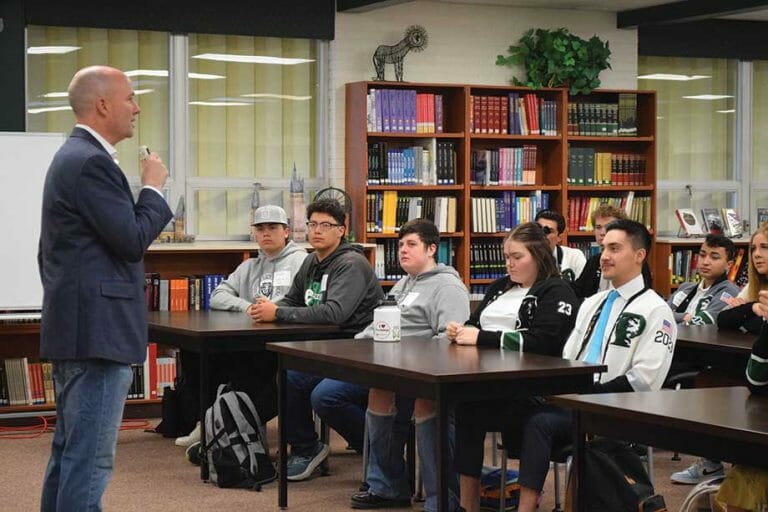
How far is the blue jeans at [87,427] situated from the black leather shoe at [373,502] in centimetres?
198

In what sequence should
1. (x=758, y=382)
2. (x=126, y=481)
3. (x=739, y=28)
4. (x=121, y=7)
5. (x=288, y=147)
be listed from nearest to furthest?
(x=758, y=382), (x=126, y=481), (x=121, y=7), (x=288, y=147), (x=739, y=28)

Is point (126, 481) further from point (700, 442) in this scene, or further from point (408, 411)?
point (700, 442)

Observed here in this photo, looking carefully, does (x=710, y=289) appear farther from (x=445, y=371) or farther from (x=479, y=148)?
(x=445, y=371)

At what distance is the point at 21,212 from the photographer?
7.42m

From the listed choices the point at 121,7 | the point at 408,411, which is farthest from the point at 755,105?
the point at 408,411

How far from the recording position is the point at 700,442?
3219mm

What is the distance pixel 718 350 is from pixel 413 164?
381cm

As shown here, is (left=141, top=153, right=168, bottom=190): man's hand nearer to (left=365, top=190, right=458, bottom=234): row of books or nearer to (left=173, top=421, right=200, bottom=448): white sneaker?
(left=173, top=421, right=200, bottom=448): white sneaker

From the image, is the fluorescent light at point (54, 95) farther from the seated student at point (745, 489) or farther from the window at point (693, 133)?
the seated student at point (745, 489)

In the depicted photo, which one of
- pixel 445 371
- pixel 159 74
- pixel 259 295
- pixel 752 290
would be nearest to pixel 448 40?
pixel 159 74

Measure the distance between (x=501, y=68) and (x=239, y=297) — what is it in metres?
3.28

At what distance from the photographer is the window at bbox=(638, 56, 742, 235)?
10273mm

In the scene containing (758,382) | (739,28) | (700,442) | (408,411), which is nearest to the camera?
(700,442)

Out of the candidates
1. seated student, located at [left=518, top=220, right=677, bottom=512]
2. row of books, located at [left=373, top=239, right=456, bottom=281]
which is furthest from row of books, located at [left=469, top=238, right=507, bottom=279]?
seated student, located at [left=518, top=220, right=677, bottom=512]
